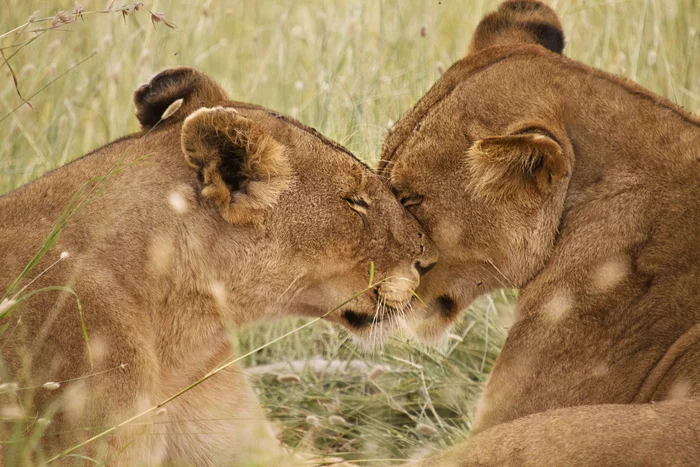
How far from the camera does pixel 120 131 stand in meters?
7.23

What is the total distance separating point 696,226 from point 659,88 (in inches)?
135

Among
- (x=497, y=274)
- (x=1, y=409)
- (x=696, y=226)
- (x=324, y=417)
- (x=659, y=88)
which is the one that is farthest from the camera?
(x=659, y=88)

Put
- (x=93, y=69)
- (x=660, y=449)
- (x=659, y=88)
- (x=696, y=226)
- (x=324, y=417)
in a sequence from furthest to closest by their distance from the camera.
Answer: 1. (x=93, y=69)
2. (x=659, y=88)
3. (x=324, y=417)
4. (x=696, y=226)
5. (x=660, y=449)

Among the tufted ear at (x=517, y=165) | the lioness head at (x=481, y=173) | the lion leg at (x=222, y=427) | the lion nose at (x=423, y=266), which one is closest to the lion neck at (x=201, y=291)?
the lion leg at (x=222, y=427)

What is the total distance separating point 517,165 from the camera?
3994 mm

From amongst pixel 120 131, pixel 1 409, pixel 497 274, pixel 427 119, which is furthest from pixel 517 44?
pixel 120 131

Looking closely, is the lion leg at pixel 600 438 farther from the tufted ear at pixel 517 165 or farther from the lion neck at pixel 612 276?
the tufted ear at pixel 517 165

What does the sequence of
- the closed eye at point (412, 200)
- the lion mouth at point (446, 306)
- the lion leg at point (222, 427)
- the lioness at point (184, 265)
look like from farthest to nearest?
the lion mouth at point (446, 306) < the closed eye at point (412, 200) < the lion leg at point (222, 427) < the lioness at point (184, 265)

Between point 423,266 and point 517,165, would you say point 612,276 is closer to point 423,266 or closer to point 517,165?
point 517,165

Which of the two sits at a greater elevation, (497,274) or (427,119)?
(427,119)

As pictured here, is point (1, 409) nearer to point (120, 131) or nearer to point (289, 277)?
point (289, 277)

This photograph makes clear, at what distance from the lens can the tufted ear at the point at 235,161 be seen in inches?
144

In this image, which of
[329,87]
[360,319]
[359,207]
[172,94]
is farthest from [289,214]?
[329,87]

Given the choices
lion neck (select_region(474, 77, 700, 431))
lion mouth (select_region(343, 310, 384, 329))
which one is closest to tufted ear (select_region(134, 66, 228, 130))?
lion mouth (select_region(343, 310, 384, 329))
